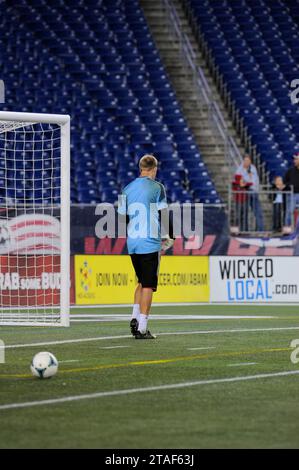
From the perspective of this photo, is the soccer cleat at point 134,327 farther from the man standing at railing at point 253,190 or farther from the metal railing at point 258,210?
the man standing at railing at point 253,190

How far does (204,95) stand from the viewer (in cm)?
3183

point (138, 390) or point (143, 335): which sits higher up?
point (143, 335)

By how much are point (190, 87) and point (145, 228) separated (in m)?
19.5

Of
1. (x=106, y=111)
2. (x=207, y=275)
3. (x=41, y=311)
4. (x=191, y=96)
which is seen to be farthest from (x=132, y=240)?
(x=191, y=96)

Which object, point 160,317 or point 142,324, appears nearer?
point 142,324

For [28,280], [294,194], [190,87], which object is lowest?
[28,280]

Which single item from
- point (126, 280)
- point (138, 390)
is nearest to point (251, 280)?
point (126, 280)

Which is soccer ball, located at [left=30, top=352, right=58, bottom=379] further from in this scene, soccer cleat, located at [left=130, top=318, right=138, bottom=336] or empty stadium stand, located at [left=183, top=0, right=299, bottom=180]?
empty stadium stand, located at [left=183, top=0, right=299, bottom=180]

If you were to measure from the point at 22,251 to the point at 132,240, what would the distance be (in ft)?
22.9

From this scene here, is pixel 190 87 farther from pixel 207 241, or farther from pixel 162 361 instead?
pixel 162 361

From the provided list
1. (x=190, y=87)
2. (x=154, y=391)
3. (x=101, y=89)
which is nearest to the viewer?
(x=154, y=391)

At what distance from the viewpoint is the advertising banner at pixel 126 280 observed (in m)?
22.9
